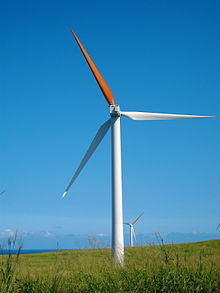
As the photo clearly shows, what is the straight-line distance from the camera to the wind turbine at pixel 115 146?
50.4 ft

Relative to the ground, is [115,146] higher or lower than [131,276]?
higher

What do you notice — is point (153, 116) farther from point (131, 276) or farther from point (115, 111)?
point (131, 276)

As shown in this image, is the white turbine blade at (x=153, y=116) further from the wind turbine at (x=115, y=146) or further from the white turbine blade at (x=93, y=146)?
the white turbine blade at (x=93, y=146)

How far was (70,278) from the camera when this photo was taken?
36.3 feet

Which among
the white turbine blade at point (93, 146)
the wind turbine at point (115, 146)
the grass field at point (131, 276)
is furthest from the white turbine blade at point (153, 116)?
the grass field at point (131, 276)

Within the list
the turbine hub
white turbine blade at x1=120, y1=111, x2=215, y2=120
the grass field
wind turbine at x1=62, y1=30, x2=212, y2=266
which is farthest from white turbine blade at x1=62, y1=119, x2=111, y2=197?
the grass field

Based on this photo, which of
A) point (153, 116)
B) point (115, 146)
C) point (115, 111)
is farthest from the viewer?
point (153, 116)

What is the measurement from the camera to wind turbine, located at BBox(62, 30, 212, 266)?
1538cm

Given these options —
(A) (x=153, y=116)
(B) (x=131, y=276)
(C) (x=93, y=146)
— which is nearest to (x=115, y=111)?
(C) (x=93, y=146)

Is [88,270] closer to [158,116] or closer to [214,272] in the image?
[214,272]

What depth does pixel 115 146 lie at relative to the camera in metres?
16.3

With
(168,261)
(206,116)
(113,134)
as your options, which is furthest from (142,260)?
(206,116)

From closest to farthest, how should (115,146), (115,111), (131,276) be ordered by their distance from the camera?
(131,276) < (115,146) < (115,111)

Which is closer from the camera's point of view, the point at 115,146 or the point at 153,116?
the point at 115,146
